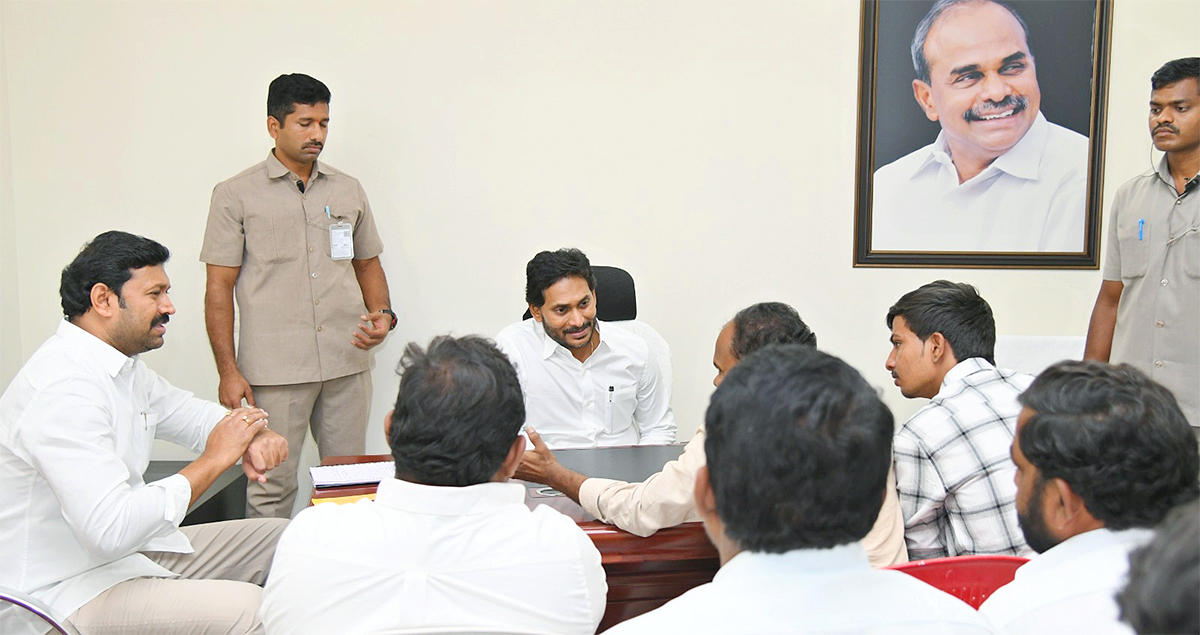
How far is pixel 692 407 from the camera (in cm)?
430

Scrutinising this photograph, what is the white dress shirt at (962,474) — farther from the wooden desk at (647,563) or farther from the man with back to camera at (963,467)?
the wooden desk at (647,563)

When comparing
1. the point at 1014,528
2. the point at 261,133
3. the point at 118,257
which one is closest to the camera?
the point at 1014,528

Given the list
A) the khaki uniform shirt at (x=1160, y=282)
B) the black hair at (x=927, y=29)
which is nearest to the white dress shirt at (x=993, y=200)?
the black hair at (x=927, y=29)

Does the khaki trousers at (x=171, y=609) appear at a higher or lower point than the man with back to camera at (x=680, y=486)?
lower

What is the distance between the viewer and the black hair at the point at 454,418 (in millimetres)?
1388

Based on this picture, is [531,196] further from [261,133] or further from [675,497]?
[675,497]

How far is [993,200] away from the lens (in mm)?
4246

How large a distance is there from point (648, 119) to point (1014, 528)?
2698 mm

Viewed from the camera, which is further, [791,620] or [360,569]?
[360,569]

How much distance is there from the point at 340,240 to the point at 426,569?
2583 mm

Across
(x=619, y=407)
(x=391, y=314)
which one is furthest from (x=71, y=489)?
(x=391, y=314)

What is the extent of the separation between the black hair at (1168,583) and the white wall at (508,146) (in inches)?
141

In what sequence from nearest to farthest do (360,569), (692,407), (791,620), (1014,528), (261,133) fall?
(791,620)
(360,569)
(1014,528)
(261,133)
(692,407)

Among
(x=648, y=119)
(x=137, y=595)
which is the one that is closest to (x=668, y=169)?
(x=648, y=119)
